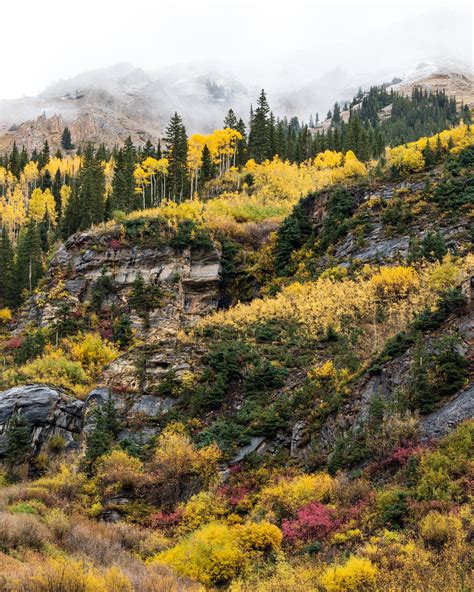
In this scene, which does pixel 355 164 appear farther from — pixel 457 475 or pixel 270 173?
pixel 457 475

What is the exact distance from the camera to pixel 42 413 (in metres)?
28.2

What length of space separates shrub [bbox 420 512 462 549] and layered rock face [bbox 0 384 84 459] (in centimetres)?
2022

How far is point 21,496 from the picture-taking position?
2033 centimetres

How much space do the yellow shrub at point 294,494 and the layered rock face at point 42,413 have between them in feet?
Answer: 44.8

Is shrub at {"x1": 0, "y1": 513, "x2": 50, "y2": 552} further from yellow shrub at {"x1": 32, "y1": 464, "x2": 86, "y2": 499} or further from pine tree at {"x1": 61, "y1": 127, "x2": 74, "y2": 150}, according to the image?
pine tree at {"x1": 61, "y1": 127, "x2": 74, "y2": 150}

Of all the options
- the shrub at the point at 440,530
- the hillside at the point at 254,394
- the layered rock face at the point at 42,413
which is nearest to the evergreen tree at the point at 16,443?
the hillside at the point at 254,394

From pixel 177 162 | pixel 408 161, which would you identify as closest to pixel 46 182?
pixel 177 162

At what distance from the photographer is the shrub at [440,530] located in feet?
39.4

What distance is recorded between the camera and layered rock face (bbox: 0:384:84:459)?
27781 millimetres

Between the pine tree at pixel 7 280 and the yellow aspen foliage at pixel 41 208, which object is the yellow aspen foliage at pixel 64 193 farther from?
the pine tree at pixel 7 280

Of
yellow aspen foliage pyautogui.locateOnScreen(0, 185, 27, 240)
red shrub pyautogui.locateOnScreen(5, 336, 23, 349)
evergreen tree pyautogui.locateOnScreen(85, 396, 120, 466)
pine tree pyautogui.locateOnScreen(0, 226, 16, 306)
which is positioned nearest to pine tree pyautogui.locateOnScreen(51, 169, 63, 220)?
yellow aspen foliage pyautogui.locateOnScreen(0, 185, 27, 240)

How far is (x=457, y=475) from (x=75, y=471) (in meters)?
17.1

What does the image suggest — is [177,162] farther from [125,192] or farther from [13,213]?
[13,213]

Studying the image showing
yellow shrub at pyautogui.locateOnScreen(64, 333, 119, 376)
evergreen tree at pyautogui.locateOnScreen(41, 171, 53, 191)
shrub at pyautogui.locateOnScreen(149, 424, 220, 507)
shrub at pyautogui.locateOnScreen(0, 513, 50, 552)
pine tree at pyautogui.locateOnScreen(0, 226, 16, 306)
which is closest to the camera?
shrub at pyautogui.locateOnScreen(0, 513, 50, 552)
